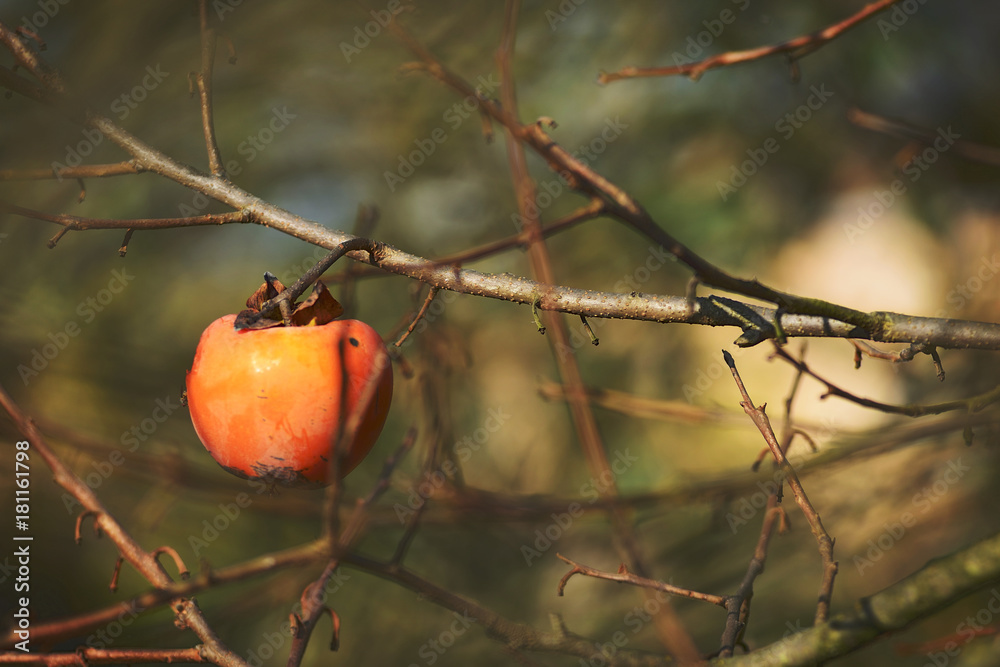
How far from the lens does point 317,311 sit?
3.43 feet

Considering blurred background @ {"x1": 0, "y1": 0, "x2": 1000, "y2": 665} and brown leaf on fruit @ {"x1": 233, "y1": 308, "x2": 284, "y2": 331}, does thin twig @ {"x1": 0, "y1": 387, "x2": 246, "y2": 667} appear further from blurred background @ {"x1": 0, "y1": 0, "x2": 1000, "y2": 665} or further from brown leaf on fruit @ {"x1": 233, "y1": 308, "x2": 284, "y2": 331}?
blurred background @ {"x1": 0, "y1": 0, "x2": 1000, "y2": 665}

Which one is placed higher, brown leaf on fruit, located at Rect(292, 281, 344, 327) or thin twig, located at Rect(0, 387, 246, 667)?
brown leaf on fruit, located at Rect(292, 281, 344, 327)

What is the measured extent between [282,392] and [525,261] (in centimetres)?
273

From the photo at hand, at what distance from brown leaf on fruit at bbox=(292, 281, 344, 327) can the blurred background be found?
1.01 meters

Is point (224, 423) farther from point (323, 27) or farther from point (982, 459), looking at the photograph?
point (323, 27)

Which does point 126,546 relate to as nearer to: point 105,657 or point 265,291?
point 105,657

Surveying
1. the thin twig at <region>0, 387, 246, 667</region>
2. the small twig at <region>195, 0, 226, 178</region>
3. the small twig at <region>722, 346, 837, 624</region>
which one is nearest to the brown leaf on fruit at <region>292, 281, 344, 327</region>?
the small twig at <region>195, 0, 226, 178</region>

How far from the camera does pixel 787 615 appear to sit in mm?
2453

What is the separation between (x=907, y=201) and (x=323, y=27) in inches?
117

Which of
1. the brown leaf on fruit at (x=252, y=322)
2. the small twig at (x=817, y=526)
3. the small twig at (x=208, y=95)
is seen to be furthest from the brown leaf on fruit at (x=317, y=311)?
the small twig at (x=817, y=526)

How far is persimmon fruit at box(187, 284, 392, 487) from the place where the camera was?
947 millimetres

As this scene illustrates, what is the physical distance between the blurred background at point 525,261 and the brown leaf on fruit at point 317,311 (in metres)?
1.01

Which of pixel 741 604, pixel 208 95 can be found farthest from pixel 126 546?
pixel 741 604

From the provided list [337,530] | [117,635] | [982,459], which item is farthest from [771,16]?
[117,635]
